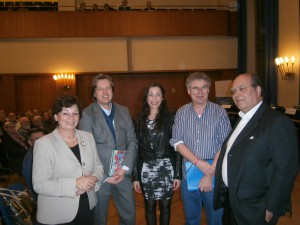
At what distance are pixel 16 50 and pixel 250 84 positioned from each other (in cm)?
1137

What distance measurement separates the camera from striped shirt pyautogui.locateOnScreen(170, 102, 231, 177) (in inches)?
96.9

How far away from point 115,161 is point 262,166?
1317mm

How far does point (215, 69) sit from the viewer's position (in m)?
12.0

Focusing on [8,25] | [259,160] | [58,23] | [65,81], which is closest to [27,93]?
[65,81]

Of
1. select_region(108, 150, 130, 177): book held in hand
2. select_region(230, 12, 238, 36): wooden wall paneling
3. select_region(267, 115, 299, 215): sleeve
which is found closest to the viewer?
select_region(267, 115, 299, 215): sleeve

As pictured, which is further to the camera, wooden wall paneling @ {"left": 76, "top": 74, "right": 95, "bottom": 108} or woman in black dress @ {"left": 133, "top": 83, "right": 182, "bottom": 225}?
wooden wall paneling @ {"left": 76, "top": 74, "right": 95, "bottom": 108}

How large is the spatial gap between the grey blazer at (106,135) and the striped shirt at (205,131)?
0.44 meters

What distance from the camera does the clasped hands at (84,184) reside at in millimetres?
1961

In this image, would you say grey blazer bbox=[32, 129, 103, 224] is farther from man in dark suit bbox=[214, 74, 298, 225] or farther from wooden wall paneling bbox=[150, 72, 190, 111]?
wooden wall paneling bbox=[150, 72, 190, 111]

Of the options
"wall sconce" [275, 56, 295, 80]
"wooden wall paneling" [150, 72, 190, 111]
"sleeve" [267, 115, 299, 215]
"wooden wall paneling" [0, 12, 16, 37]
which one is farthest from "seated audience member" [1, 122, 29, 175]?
"wooden wall paneling" [150, 72, 190, 111]

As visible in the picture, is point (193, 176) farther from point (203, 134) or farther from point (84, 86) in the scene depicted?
point (84, 86)

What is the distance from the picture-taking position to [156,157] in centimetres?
263

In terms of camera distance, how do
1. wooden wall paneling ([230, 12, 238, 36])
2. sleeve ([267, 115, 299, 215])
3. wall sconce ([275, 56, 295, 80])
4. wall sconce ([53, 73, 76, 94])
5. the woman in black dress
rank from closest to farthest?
sleeve ([267, 115, 299, 215]), the woman in black dress, wall sconce ([275, 56, 295, 80]), wall sconce ([53, 73, 76, 94]), wooden wall paneling ([230, 12, 238, 36])

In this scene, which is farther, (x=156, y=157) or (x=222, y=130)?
(x=156, y=157)
